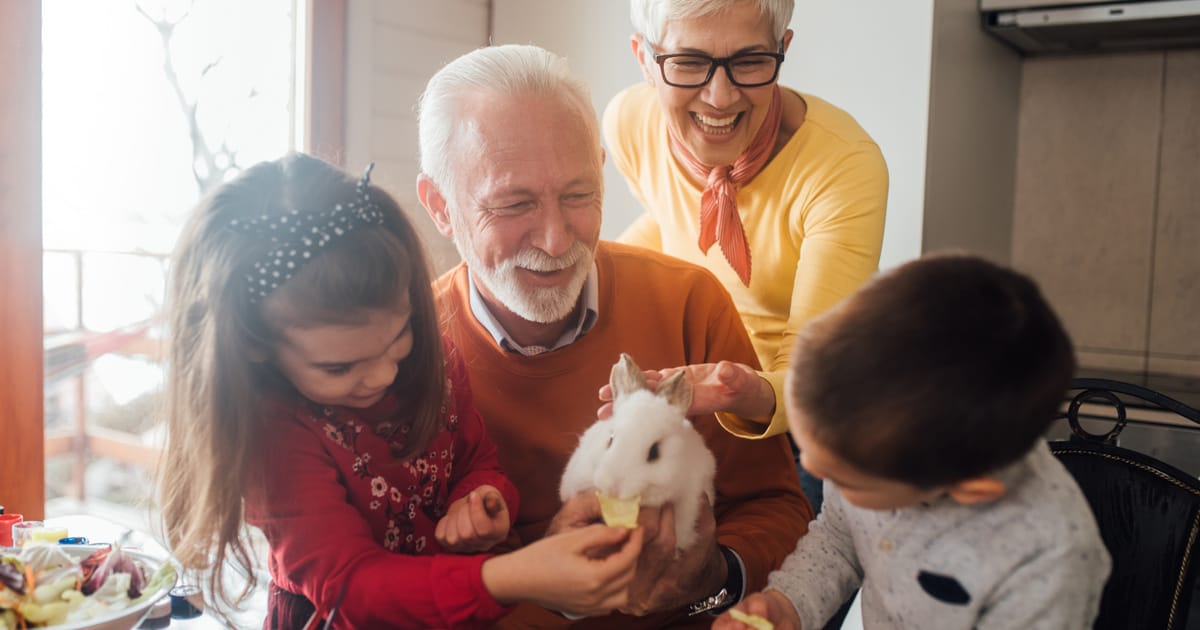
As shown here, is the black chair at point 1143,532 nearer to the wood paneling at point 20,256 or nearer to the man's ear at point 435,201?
the man's ear at point 435,201

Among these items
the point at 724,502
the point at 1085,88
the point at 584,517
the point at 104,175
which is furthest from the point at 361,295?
the point at 1085,88

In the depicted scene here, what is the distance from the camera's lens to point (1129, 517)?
1354 millimetres

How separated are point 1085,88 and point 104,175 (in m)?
3.00

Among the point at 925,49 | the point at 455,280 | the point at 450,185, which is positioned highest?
the point at 925,49

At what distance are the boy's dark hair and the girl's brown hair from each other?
57 cm

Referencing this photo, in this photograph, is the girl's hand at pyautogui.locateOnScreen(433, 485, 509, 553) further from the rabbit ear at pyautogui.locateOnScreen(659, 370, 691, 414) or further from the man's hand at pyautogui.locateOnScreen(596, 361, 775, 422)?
the rabbit ear at pyautogui.locateOnScreen(659, 370, 691, 414)

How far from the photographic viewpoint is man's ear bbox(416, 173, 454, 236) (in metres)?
1.58

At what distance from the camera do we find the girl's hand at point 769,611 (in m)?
1.09

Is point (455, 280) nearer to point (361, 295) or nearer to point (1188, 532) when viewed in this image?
point (361, 295)

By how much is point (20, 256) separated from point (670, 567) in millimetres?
1415

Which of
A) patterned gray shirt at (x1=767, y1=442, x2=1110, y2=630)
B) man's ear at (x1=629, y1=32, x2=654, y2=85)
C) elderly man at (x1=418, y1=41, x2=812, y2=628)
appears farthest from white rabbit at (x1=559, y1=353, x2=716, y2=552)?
man's ear at (x1=629, y1=32, x2=654, y2=85)

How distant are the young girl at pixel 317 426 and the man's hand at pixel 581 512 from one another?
0.08m

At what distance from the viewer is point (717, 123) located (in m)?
1.91

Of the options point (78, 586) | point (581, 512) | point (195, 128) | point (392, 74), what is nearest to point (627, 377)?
point (581, 512)
